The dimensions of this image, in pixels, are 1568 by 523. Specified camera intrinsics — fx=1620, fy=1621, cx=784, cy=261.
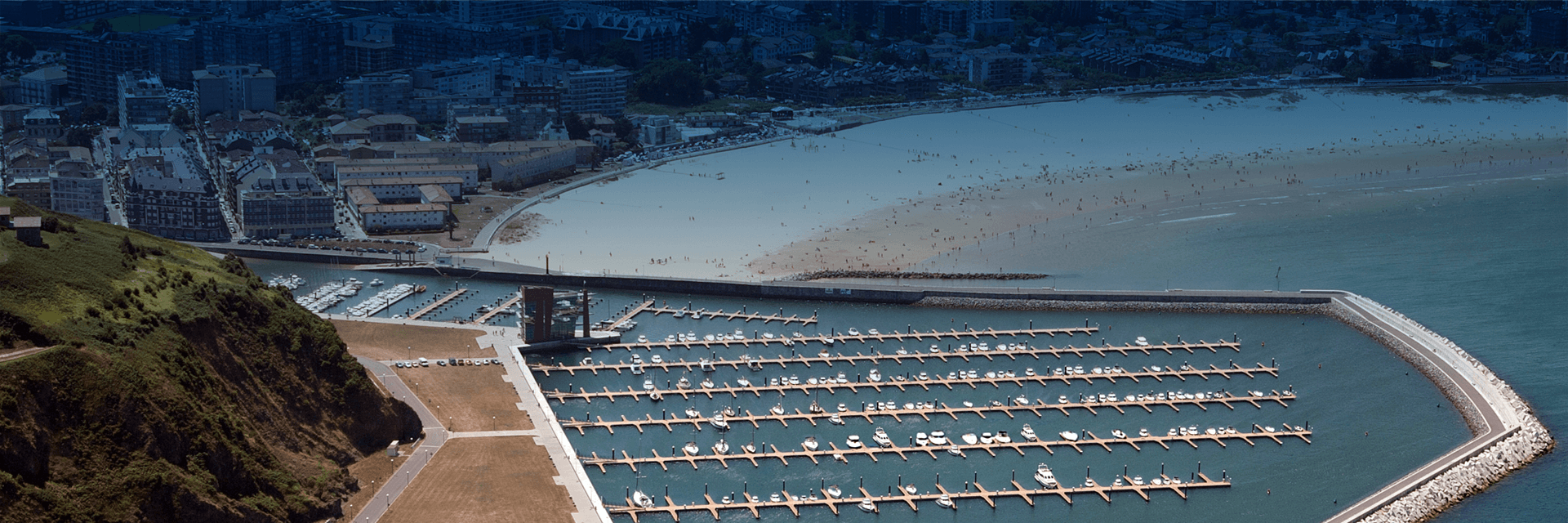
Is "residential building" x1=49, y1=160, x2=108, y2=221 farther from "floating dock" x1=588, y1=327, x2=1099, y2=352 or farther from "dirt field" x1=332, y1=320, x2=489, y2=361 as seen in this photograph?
"floating dock" x1=588, y1=327, x2=1099, y2=352

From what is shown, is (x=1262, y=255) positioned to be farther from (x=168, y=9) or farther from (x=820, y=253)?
(x=168, y=9)

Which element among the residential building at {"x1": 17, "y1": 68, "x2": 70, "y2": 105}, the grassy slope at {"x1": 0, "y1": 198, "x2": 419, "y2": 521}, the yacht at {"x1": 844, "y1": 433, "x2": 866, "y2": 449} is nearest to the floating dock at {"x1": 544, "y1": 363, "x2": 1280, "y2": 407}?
the yacht at {"x1": 844, "y1": 433, "x2": 866, "y2": 449}

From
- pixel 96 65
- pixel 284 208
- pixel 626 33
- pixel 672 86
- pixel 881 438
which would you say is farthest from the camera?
pixel 626 33

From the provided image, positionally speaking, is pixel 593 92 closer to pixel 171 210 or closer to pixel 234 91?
pixel 234 91

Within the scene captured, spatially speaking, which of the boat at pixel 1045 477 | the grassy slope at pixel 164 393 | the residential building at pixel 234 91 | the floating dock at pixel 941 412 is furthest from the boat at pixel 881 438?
the residential building at pixel 234 91

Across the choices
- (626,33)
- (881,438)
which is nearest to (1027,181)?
(881,438)

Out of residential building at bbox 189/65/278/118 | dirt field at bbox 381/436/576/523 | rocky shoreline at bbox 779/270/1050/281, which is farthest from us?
residential building at bbox 189/65/278/118

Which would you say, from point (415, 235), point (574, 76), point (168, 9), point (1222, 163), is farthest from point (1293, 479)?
point (168, 9)
